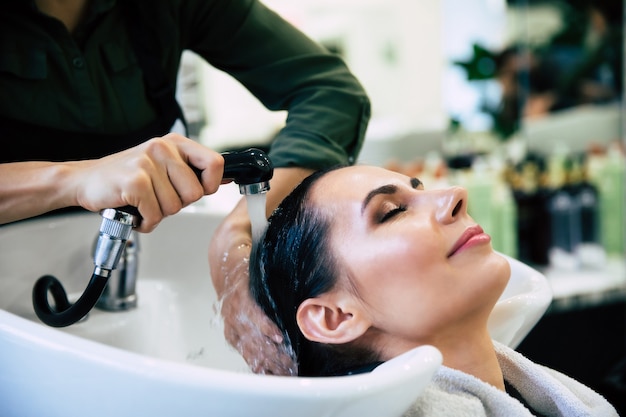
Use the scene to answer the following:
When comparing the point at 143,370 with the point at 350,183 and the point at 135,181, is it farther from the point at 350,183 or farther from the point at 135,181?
the point at 350,183

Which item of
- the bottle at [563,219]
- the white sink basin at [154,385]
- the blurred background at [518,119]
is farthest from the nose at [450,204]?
the bottle at [563,219]

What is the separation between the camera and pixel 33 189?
88 cm

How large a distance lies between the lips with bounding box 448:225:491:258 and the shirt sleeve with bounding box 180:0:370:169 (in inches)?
14.7

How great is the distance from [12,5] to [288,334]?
2.25ft

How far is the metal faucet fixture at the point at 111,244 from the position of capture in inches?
32.7

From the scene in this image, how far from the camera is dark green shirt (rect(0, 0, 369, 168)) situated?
1136mm

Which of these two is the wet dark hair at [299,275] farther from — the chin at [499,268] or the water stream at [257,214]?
the chin at [499,268]

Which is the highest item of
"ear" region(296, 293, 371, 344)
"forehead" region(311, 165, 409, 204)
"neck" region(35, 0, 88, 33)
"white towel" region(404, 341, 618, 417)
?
"neck" region(35, 0, 88, 33)

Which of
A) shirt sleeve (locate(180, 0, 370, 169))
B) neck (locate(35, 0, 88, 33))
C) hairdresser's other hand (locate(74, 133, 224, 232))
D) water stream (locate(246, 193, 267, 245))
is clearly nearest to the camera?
hairdresser's other hand (locate(74, 133, 224, 232))

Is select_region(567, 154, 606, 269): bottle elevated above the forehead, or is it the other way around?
the forehead

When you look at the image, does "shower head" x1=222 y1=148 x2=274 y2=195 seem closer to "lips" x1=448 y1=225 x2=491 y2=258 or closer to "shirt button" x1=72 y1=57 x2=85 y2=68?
"lips" x1=448 y1=225 x2=491 y2=258

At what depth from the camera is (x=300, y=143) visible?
4.12 ft

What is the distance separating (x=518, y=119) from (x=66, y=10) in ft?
7.63

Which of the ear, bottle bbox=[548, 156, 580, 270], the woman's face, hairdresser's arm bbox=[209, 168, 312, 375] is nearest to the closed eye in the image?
the woman's face
